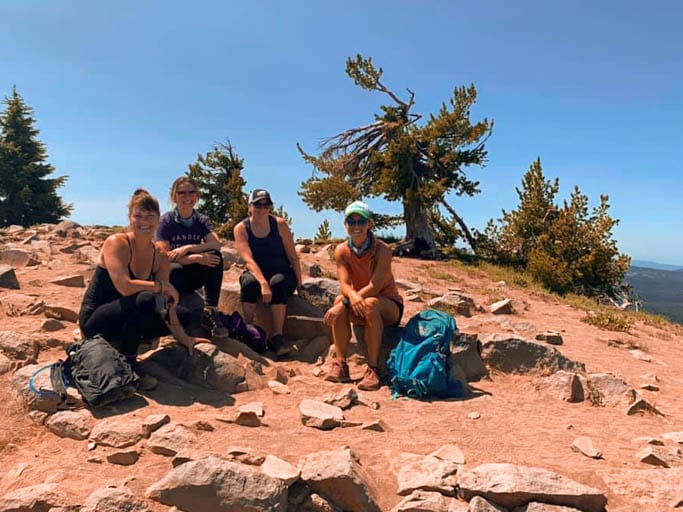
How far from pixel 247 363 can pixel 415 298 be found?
4876 millimetres

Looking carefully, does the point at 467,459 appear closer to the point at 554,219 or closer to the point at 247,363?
the point at 247,363

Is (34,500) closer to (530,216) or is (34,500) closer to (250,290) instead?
(250,290)

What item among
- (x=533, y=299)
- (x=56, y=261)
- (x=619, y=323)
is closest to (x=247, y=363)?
(x=56, y=261)

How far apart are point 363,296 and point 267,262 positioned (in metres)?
1.46

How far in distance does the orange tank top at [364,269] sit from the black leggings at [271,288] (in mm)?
918

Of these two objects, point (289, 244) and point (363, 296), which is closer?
point (363, 296)

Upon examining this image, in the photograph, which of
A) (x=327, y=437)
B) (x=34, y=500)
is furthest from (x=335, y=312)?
(x=34, y=500)

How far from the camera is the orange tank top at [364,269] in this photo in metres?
5.30

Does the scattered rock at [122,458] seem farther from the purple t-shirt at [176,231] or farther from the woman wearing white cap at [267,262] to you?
the purple t-shirt at [176,231]

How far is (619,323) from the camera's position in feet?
31.0

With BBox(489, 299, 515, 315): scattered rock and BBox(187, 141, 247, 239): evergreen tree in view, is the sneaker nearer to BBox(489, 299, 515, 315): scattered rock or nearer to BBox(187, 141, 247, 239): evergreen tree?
BBox(489, 299, 515, 315): scattered rock

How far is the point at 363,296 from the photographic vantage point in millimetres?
5184

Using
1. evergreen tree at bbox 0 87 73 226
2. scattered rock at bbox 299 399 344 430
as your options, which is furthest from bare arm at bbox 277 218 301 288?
evergreen tree at bbox 0 87 73 226

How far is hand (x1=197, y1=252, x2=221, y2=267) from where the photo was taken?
545 cm
